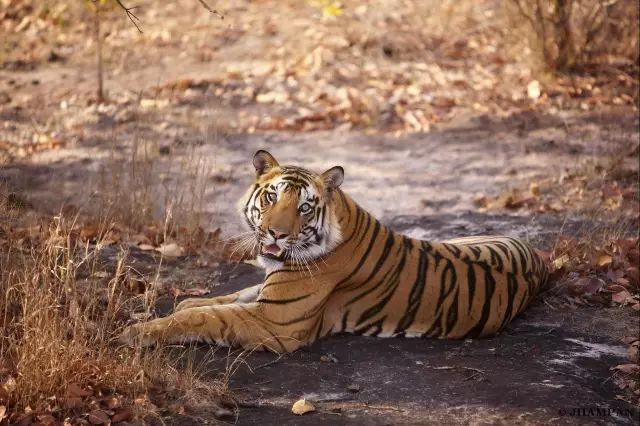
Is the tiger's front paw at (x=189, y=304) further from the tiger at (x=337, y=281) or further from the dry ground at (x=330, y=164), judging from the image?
the dry ground at (x=330, y=164)

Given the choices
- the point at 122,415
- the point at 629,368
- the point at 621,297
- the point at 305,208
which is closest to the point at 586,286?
the point at 621,297

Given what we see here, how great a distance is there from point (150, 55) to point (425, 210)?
540 cm

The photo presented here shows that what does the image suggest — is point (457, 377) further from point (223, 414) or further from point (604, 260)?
point (604, 260)

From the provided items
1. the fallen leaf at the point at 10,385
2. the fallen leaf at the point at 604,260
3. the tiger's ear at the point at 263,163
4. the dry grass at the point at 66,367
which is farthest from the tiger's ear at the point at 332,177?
the fallen leaf at the point at 604,260

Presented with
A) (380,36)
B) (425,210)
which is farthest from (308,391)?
(380,36)

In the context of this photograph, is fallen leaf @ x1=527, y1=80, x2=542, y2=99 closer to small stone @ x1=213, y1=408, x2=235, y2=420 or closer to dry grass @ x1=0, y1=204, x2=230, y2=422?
dry grass @ x1=0, y1=204, x2=230, y2=422

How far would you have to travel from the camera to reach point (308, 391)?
4203mm

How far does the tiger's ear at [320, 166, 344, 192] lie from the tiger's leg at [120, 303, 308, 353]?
757mm

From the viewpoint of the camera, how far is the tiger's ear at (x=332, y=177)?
4.84 metres

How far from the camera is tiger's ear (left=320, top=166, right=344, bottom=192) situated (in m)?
4.84

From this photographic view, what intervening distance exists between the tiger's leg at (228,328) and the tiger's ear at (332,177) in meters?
0.76

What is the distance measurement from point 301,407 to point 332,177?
1.38 meters

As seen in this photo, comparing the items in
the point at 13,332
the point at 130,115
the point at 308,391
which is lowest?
the point at 308,391

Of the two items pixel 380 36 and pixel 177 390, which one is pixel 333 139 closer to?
pixel 380 36
